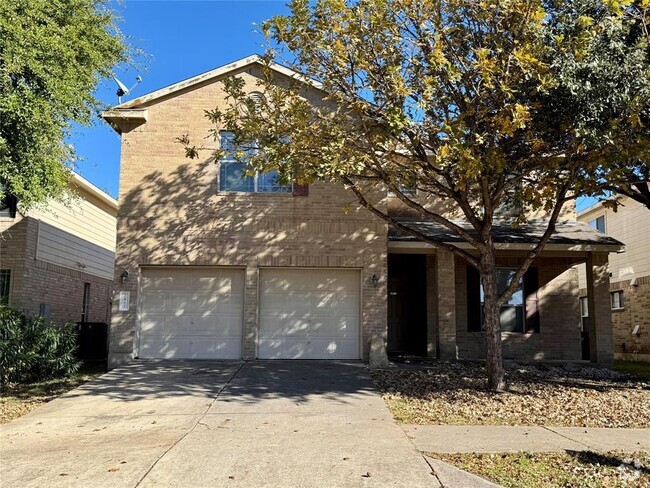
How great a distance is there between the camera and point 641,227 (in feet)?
65.7

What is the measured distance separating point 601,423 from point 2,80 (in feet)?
37.5

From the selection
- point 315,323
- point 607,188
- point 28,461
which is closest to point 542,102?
point 607,188

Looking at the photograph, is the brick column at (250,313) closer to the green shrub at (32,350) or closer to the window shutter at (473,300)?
the green shrub at (32,350)

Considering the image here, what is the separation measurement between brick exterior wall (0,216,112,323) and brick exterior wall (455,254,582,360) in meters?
11.7

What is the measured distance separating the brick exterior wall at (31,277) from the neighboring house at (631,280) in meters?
17.3

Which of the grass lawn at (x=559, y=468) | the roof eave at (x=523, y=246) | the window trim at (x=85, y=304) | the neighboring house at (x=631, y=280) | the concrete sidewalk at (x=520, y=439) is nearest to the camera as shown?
the grass lawn at (x=559, y=468)

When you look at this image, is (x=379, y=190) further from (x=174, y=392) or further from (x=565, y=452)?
(x=565, y=452)

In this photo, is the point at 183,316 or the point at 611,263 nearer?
the point at 183,316

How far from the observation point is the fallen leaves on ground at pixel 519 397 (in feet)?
28.1

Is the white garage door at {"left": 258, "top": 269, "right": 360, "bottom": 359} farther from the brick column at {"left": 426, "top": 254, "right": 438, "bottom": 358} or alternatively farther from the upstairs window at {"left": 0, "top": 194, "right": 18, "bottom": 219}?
the upstairs window at {"left": 0, "top": 194, "right": 18, "bottom": 219}

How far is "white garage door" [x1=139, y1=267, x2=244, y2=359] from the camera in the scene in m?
13.5

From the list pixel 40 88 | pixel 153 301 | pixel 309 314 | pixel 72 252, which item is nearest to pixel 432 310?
pixel 309 314

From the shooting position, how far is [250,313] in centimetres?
1348

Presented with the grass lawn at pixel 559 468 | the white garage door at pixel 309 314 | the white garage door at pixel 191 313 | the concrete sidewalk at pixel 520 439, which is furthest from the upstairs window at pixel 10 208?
the grass lawn at pixel 559 468
